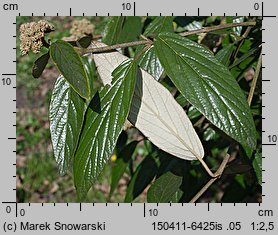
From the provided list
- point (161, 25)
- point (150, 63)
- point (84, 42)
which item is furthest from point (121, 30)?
point (84, 42)

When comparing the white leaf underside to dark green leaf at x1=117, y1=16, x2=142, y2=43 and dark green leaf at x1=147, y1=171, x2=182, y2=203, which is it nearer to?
dark green leaf at x1=147, y1=171, x2=182, y2=203

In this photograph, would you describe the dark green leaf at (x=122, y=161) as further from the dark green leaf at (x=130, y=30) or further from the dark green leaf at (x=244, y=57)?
the dark green leaf at (x=244, y=57)

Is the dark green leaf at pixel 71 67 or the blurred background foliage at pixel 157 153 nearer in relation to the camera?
the dark green leaf at pixel 71 67

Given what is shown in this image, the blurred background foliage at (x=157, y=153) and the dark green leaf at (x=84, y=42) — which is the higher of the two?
the dark green leaf at (x=84, y=42)

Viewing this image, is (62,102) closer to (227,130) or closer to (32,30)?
(32,30)

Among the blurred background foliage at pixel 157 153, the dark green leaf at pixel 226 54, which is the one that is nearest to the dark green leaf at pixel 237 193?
the blurred background foliage at pixel 157 153

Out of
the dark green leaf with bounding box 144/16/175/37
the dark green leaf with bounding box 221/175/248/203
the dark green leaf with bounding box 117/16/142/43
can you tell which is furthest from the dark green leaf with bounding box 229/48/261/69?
the dark green leaf with bounding box 221/175/248/203

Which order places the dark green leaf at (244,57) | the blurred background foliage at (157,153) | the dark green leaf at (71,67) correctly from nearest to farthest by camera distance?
the dark green leaf at (71,67) < the dark green leaf at (244,57) < the blurred background foliage at (157,153)

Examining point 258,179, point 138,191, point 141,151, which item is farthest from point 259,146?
point 141,151
